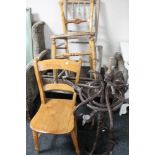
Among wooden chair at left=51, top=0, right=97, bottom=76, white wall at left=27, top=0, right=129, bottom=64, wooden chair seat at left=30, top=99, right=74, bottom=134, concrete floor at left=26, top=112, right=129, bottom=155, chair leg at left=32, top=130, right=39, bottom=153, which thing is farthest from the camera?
white wall at left=27, top=0, right=129, bottom=64

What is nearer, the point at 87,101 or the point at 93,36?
the point at 87,101

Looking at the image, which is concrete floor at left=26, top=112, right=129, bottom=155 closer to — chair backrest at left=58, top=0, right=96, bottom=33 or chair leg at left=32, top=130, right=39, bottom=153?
chair leg at left=32, top=130, right=39, bottom=153

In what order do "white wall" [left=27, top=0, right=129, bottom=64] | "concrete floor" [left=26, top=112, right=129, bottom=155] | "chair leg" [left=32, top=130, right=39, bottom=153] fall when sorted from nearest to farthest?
"chair leg" [left=32, top=130, right=39, bottom=153]
"concrete floor" [left=26, top=112, right=129, bottom=155]
"white wall" [left=27, top=0, right=129, bottom=64]

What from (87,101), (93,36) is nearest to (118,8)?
(93,36)

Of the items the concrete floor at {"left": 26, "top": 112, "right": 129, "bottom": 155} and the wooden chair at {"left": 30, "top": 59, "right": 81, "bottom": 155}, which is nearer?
the wooden chair at {"left": 30, "top": 59, "right": 81, "bottom": 155}

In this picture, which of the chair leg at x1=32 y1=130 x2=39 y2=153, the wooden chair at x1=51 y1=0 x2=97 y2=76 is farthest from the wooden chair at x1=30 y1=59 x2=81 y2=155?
the wooden chair at x1=51 y1=0 x2=97 y2=76

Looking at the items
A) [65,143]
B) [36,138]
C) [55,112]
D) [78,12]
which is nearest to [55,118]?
[55,112]

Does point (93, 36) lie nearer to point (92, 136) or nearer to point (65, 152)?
point (92, 136)

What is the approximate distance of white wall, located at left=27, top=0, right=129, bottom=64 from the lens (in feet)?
7.46

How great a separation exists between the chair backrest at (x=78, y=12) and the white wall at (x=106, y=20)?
134 mm

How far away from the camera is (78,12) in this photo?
7.63 feet

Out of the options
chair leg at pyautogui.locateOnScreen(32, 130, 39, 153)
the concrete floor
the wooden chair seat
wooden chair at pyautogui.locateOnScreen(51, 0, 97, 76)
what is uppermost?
wooden chair at pyautogui.locateOnScreen(51, 0, 97, 76)
